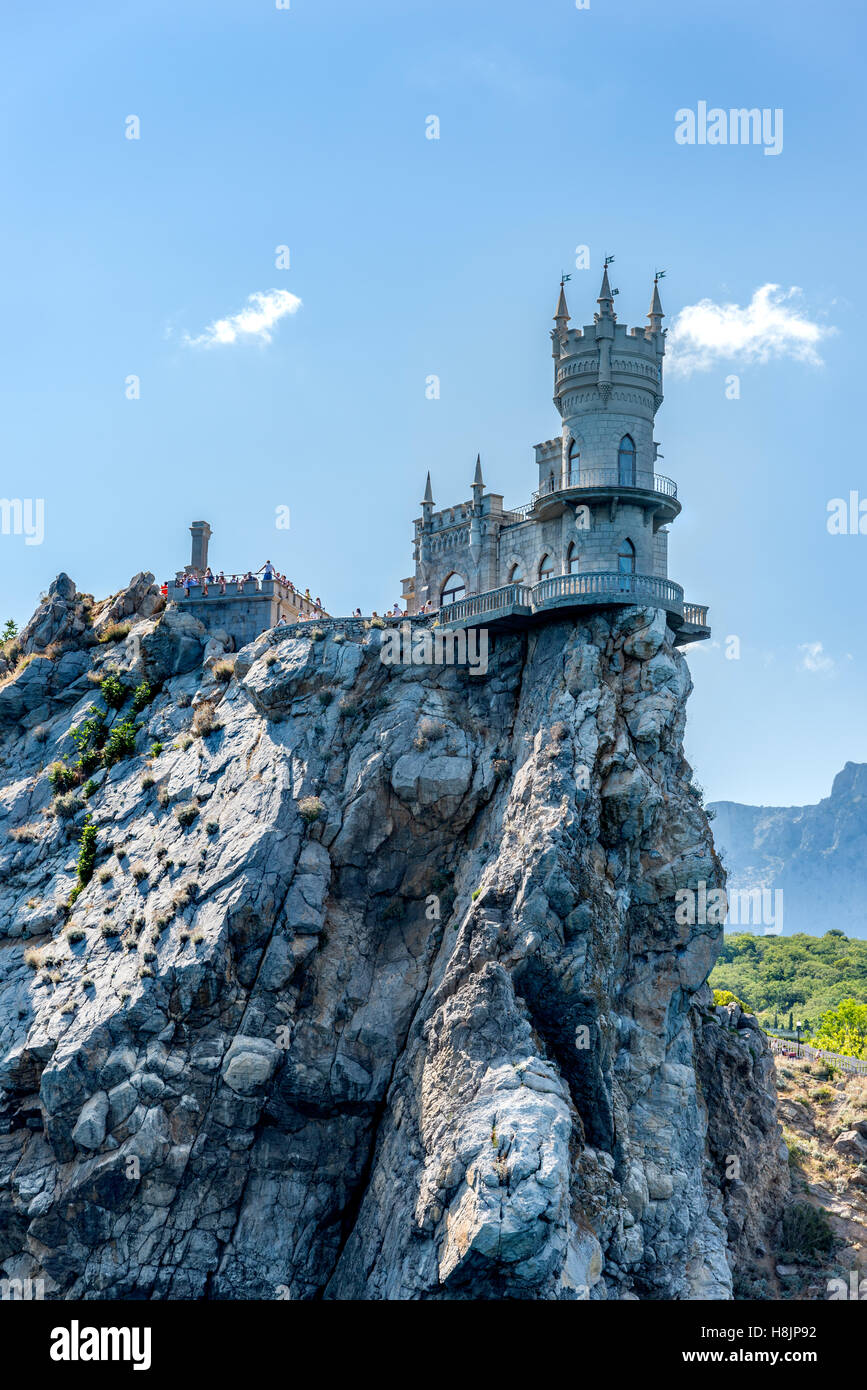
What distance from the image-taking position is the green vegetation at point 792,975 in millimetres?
146500

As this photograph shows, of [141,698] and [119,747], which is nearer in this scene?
[119,747]

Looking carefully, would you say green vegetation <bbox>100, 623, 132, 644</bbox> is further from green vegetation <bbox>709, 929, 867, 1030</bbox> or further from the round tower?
green vegetation <bbox>709, 929, 867, 1030</bbox>

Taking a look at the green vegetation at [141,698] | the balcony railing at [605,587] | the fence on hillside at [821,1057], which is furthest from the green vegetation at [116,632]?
the fence on hillside at [821,1057]

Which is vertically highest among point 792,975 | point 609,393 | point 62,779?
point 609,393

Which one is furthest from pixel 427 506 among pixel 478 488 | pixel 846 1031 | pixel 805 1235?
pixel 846 1031

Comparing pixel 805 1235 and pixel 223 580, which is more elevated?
pixel 223 580

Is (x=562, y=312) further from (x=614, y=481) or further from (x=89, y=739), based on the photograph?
(x=89, y=739)

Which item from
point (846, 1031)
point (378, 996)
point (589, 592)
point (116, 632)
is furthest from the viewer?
point (846, 1031)

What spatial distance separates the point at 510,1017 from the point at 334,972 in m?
9.31

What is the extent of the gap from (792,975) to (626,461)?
12038cm

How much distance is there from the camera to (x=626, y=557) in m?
56.4

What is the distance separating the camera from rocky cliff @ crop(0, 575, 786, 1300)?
46438 mm

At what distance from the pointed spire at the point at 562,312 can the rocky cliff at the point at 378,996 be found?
13.9 metres
